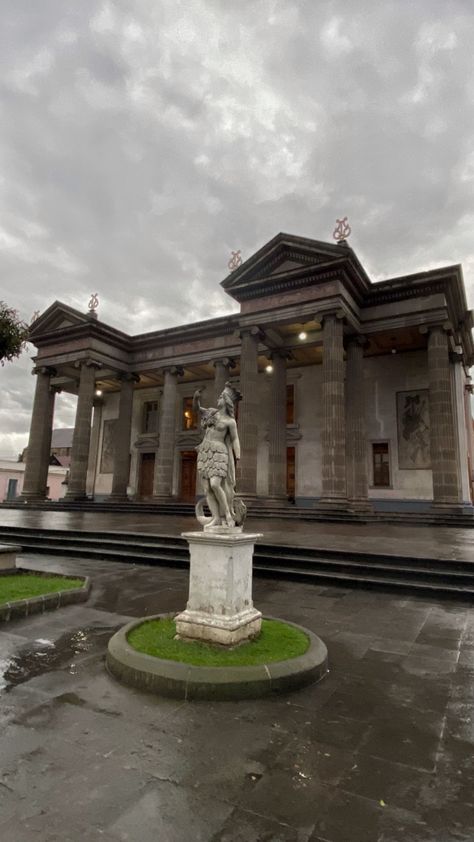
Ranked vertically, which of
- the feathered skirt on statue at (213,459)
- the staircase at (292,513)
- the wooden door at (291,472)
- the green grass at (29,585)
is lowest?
the green grass at (29,585)

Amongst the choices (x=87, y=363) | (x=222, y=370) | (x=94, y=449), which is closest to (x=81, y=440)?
(x=87, y=363)

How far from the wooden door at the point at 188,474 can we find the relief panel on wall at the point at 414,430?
13126mm

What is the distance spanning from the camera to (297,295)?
19.1 metres

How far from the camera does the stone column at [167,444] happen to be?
25120 millimetres

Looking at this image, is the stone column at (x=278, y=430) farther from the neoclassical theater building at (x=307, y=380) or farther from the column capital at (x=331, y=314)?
the column capital at (x=331, y=314)

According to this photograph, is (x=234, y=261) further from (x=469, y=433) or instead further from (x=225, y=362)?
(x=469, y=433)

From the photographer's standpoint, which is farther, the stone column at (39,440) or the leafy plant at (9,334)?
the stone column at (39,440)

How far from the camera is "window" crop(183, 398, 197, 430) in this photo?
97.3ft

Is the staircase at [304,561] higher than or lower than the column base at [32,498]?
lower

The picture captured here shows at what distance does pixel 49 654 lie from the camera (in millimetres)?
4168

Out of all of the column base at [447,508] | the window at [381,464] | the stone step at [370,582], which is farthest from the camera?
the window at [381,464]

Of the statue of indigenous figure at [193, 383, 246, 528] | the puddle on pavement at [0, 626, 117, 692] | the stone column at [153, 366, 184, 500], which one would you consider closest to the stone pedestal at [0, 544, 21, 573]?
the puddle on pavement at [0, 626, 117, 692]

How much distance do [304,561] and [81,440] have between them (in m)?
19.6

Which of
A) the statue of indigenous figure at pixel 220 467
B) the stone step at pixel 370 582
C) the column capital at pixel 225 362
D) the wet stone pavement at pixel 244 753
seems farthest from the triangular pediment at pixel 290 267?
the wet stone pavement at pixel 244 753
